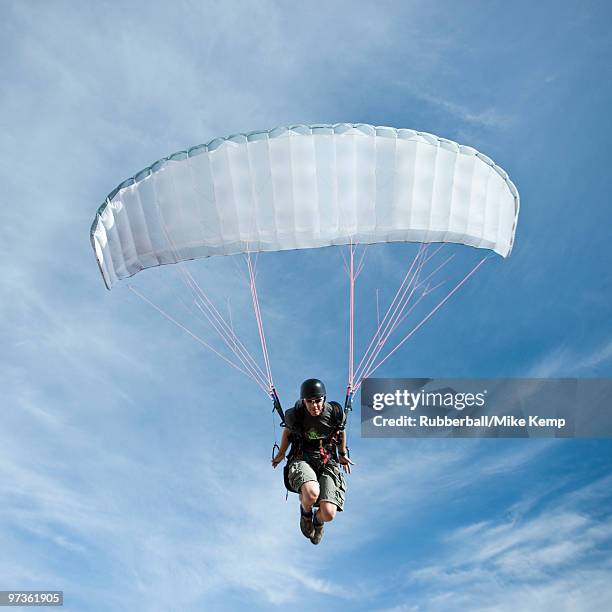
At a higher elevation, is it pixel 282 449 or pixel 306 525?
pixel 282 449

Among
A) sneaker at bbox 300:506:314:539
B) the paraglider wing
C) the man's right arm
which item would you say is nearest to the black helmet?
the man's right arm

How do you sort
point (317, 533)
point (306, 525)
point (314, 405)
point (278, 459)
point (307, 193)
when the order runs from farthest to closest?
1. point (307, 193)
2. point (278, 459)
3. point (317, 533)
4. point (306, 525)
5. point (314, 405)

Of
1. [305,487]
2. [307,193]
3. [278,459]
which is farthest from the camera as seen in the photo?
[307,193]

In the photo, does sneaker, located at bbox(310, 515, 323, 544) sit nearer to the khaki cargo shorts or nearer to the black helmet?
the khaki cargo shorts

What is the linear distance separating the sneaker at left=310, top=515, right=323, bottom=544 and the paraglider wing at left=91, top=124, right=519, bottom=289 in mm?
4468

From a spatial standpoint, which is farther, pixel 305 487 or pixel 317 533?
pixel 317 533

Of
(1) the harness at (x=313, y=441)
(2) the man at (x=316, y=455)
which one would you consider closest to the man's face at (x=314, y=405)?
(2) the man at (x=316, y=455)

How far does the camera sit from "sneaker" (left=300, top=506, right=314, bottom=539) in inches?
424

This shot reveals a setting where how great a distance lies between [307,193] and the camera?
12.7 metres

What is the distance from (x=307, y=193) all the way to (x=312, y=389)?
11.9 feet

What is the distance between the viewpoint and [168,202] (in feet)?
42.6

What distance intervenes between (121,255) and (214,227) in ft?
6.59

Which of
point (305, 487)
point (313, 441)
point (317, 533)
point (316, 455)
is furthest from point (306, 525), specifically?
point (313, 441)

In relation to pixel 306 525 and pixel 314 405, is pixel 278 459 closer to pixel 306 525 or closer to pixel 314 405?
pixel 306 525
